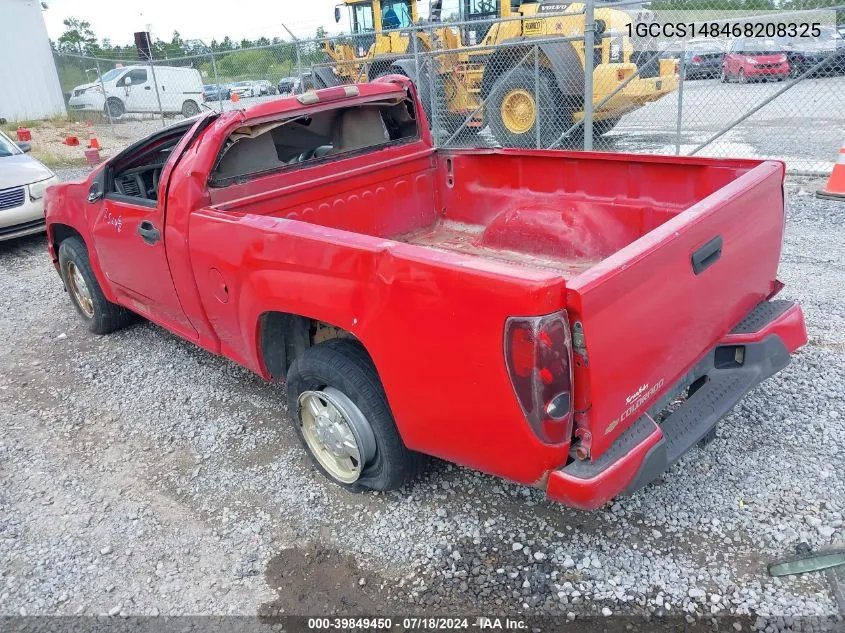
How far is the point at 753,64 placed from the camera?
10.1 meters

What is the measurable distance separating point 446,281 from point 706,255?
3.53 feet

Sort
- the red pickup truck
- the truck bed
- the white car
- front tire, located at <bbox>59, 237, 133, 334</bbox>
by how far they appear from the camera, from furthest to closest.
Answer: the white car < front tire, located at <bbox>59, 237, 133, 334</bbox> < the truck bed < the red pickup truck

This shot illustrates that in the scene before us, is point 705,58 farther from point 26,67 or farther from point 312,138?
point 26,67

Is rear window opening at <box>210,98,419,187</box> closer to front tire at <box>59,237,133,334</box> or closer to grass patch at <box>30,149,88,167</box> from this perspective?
front tire at <box>59,237,133,334</box>

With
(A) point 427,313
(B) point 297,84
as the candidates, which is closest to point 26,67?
(B) point 297,84

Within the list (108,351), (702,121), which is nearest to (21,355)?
(108,351)

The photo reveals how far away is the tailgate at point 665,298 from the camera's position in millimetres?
2141

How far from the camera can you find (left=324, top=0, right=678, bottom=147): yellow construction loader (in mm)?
10031

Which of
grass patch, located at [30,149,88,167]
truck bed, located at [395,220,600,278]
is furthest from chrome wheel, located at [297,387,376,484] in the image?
grass patch, located at [30,149,88,167]

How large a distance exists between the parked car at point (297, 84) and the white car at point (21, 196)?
520 cm

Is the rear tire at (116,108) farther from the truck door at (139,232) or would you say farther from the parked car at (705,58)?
the truck door at (139,232)

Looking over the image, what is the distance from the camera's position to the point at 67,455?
146 inches

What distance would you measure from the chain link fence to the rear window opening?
13.8 ft

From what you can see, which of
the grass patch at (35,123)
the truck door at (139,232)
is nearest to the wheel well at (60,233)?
the truck door at (139,232)
